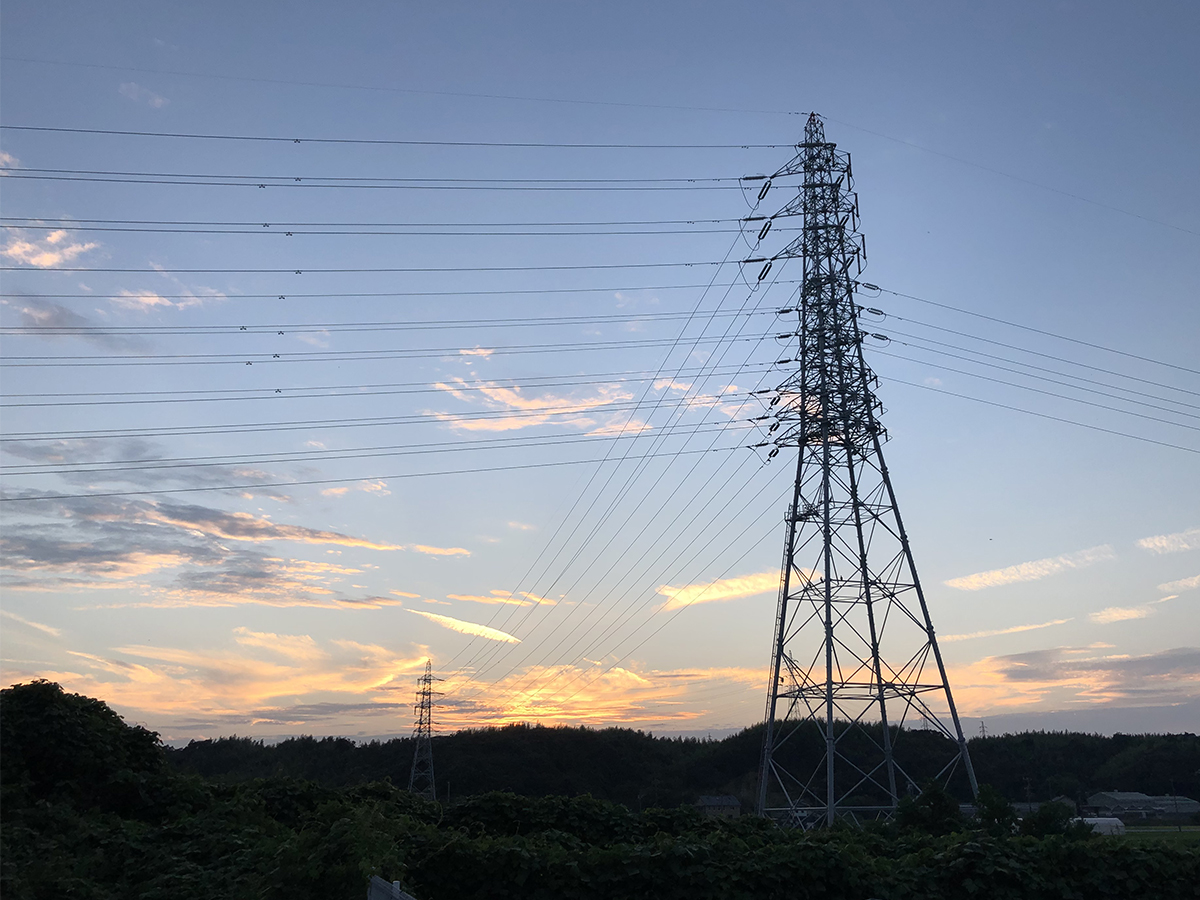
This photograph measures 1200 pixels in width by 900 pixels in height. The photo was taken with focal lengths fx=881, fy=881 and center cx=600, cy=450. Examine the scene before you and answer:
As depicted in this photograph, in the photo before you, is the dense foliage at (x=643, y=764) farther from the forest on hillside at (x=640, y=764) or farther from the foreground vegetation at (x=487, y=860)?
the foreground vegetation at (x=487, y=860)

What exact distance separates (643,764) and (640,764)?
0.70 m

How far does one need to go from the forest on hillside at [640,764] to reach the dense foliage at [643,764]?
0.11 m

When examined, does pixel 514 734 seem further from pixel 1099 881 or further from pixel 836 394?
pixel 1099 881

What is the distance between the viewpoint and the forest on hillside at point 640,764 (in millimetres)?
87188

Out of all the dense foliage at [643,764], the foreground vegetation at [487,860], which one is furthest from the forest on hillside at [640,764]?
the foreground vegetation at [487,860]

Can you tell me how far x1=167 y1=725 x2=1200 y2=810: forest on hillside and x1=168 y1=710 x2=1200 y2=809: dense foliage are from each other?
113 mm

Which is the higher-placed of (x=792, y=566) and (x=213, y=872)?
(x=792, y=566)

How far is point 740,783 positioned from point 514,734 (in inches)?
1004

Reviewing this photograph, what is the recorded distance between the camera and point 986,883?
15773mm

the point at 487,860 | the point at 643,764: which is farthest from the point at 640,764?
the point at 487,860

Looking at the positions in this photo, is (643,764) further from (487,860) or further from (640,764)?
(487,860)

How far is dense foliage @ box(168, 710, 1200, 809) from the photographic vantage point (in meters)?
87.2

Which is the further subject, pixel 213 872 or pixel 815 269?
pixel 815 269

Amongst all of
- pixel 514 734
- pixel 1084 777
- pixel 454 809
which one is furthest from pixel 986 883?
pixel 1084 777
